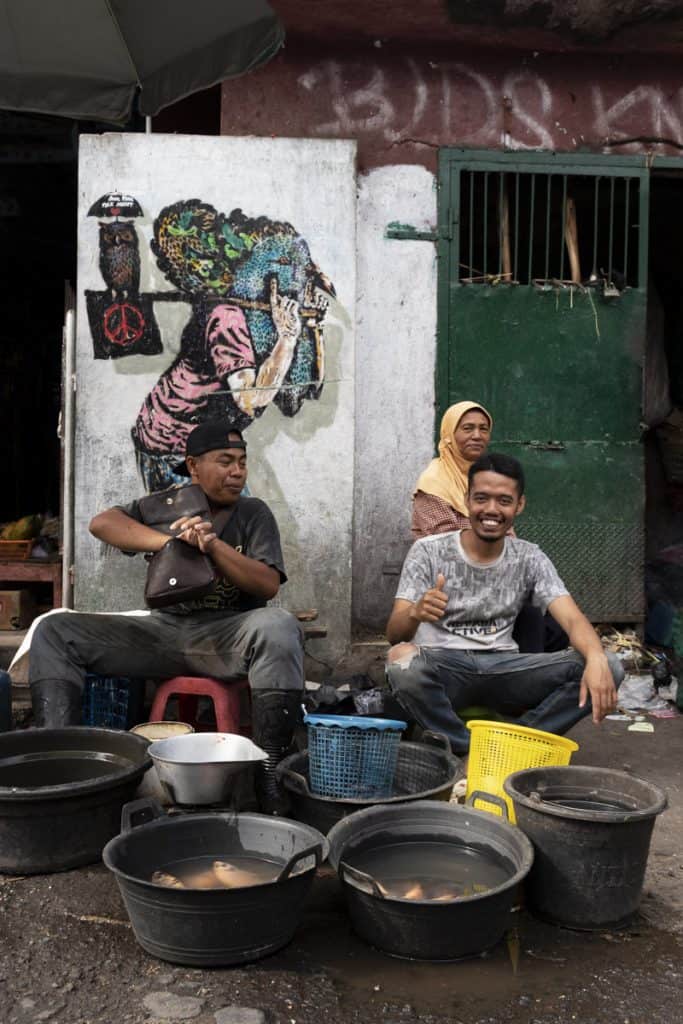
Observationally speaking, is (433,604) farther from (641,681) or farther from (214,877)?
(641,681)

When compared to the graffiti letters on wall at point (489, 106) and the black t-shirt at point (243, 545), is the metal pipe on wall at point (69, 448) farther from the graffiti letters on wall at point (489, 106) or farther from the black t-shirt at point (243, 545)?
the graffiti letters on wall at point (489, 106)

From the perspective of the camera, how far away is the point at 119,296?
5.47m

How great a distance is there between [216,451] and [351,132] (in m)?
2.58

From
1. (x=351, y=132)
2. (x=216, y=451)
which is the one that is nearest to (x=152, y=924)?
(x=216, y=451)

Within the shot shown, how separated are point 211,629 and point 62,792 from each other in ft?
3.87

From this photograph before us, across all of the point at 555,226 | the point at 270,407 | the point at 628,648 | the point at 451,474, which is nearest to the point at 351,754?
the point at 451,474

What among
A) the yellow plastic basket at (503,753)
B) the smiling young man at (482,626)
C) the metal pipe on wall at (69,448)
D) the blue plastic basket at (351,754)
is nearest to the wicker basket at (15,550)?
the metal pipe on wall at (69,448)

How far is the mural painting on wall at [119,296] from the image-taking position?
5.43m

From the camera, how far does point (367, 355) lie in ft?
19.1

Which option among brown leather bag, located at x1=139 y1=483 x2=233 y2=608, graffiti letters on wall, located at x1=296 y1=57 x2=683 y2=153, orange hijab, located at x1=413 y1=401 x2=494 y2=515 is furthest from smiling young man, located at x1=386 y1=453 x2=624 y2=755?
graffiti letters on wall, located at x1=296 y1=57 x2=683 y2=153

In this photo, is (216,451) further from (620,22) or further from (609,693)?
(620,22)

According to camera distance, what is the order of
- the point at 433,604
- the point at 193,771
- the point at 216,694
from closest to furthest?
1. the point at 193,771
2. the point at 433,604
3. the point at 216,694

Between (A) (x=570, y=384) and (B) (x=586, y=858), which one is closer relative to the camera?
(B) (x=586, y=858)

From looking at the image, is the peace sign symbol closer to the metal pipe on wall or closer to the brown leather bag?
the metal pipe on wall
